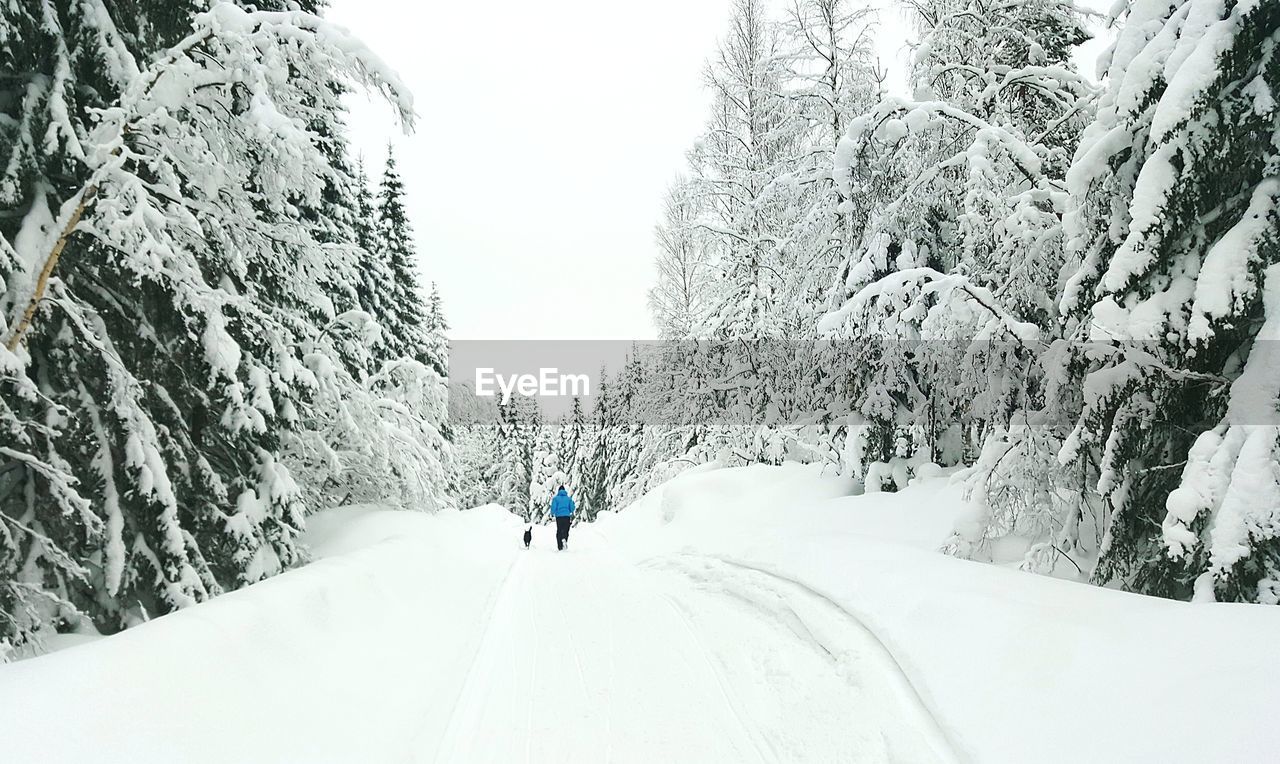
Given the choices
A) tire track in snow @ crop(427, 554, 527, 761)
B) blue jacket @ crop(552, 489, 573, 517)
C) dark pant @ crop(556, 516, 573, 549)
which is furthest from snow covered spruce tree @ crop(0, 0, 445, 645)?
blue jacket @ crop(552, 489, 573, 517)

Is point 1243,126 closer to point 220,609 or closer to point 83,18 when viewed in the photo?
point 220,609

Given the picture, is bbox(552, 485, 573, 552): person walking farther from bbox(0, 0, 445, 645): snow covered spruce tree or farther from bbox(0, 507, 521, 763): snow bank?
bbox(0, 507, 521, 763): snow bank

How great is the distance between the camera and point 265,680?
14.4 feet

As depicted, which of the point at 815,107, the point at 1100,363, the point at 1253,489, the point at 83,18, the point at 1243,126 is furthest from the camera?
the point at 815,107

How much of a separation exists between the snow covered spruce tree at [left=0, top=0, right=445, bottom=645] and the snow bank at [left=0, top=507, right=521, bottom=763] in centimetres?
186

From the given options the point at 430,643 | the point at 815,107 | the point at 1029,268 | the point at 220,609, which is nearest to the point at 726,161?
the point at 815,107

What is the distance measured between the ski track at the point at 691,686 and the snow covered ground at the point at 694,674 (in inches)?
1.0

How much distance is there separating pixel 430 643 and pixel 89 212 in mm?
4977

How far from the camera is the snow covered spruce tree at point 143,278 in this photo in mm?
5172

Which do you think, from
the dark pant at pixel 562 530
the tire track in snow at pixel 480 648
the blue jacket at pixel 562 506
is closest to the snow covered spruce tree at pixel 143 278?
the tire track in snow at pixel 480 648

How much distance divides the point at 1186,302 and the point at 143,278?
9.47m

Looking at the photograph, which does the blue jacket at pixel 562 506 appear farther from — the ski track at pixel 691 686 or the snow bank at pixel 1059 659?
the snow bank at pixel 1059 659

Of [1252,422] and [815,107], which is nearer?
[1252,422]

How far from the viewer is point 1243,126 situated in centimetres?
461
